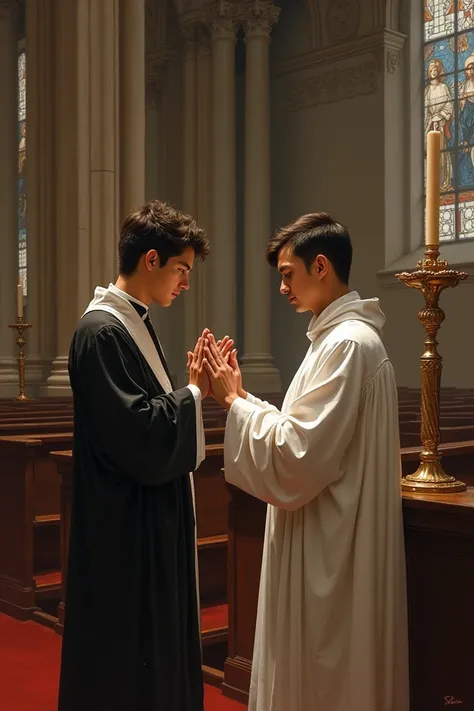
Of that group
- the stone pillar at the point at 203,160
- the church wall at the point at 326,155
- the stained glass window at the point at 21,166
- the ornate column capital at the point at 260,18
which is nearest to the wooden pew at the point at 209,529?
the church wall at the point at 326,155

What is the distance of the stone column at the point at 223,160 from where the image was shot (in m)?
13.3

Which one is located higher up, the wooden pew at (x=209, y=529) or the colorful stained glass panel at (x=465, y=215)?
the colorful stained glass panel at (x=465, y=215)

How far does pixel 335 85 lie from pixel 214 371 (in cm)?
1113

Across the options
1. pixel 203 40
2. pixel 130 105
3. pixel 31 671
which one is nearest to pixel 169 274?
pixel 31 671

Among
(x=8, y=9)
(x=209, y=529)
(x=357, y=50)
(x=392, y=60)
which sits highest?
(x=8, y=9)

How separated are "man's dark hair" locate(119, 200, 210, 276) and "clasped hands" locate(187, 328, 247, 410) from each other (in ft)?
0.87

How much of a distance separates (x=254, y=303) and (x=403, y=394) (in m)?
4.07

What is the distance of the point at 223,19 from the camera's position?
13.3m

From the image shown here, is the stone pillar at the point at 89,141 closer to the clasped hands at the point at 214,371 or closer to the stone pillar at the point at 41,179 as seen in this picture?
the stone pillar at the point at 41,179

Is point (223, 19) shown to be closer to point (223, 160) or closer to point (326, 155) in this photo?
point (223, 160)

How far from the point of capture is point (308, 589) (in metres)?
2.59

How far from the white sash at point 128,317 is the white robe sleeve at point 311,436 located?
0.35 m

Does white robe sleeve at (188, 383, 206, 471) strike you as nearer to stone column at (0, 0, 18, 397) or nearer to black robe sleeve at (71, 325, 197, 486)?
black robe sleeve at (71, 325, 197, 486)

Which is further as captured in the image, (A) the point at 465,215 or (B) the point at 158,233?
(A) the point at 465,215
